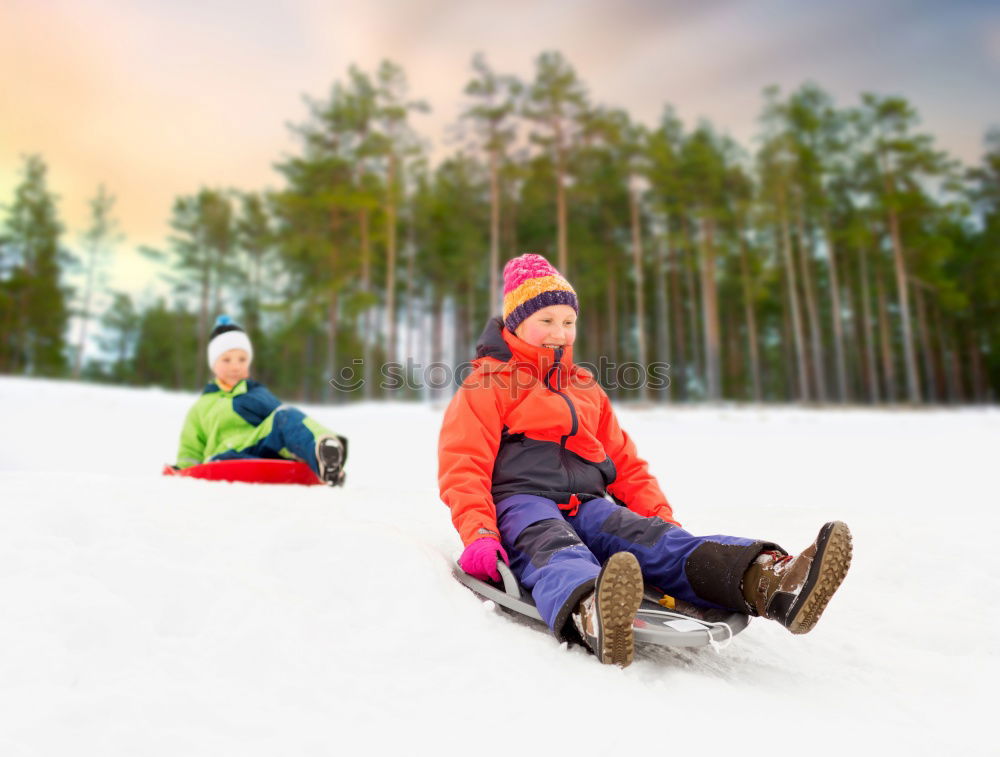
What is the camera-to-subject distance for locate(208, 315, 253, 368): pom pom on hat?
4.44 meters

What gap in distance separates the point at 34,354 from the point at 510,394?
3539 centimetres

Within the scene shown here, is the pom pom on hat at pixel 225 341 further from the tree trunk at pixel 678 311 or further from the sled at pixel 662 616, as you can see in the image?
the tree trunk at pixel 678 311

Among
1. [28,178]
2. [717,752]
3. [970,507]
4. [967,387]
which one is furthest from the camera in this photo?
[967,387]

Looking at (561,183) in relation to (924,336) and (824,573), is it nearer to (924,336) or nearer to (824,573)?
(824,573)

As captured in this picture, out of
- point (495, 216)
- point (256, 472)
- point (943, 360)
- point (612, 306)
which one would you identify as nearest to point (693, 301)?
point (612, 306)

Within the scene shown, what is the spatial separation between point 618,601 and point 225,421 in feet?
11.5

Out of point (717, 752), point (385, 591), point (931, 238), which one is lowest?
point (717, 752)

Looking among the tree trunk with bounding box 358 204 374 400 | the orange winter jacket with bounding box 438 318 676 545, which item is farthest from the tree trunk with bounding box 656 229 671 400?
the orange winter jacket with bounding box 438 318 676 545

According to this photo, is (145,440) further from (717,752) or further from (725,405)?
(725,405)

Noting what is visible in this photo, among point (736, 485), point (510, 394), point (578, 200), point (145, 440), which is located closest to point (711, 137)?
point (578, 200)

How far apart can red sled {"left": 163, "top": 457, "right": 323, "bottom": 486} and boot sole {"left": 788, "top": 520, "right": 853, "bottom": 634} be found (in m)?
3.10

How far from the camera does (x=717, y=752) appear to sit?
4.30 feet

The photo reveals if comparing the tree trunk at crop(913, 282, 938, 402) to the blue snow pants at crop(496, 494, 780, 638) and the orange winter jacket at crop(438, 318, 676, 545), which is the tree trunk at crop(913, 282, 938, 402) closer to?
the orange winter jacket at crop(438, 318, 676, 545)

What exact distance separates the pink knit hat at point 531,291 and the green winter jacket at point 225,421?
2.21 m
